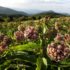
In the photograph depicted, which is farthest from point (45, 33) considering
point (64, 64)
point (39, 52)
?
point (64, 64)

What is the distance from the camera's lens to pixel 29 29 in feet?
13.7

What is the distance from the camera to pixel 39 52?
3842mm

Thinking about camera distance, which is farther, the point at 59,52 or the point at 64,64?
the point at 64,64

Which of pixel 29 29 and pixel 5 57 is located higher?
pixel 29 29

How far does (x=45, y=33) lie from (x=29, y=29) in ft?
1.03

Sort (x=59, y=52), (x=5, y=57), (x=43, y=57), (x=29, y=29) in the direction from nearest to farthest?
(x=59, y=52)
(x=43, y=57)
(x=5, y=57)
(x=29, y=29)

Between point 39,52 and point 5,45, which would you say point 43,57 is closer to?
point 39,52

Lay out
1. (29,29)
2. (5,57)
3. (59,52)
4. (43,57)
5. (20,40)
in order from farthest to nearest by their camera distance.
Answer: (20,40)
(29,29)
(5,57)
(43,57)
(59,52)

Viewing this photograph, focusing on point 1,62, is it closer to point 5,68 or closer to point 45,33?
point 5,68

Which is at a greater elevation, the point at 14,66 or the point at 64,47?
the point at 64,47

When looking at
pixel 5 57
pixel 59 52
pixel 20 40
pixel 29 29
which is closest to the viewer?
pixel 59 52

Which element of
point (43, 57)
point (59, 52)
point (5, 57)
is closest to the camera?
point (59, 52)

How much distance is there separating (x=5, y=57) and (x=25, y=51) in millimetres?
301

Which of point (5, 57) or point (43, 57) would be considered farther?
point (5, 57)
